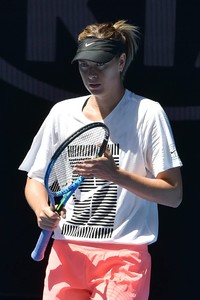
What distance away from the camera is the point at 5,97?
13.9 feet

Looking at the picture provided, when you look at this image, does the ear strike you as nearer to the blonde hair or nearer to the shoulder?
the blonde hair

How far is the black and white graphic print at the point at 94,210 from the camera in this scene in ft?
11.0

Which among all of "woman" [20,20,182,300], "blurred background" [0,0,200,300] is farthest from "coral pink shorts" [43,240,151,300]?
"blurred background" [0,0,200,300]

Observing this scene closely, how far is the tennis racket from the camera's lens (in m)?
3.16

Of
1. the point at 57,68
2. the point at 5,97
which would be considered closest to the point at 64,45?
the point at 57,68

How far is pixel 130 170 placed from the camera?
11.0ft

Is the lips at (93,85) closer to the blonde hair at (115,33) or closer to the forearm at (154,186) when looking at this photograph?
the blonde hair at (115,33)

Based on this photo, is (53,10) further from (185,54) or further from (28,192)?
(28,192)

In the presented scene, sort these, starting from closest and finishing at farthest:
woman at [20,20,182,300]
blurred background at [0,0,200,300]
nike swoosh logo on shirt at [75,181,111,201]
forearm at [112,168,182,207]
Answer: forearm at [112,168,182,207] → woman at [20,20,182,300] → nike swoosh logo on shirt at [75,181,111,201] → blurred background at [0,0,200,300]

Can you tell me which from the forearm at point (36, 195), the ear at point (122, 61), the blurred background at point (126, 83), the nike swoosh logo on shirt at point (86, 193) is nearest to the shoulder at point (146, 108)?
the ear at point (122, 61)

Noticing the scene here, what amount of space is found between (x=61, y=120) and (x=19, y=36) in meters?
0.87

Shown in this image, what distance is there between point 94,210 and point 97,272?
9.9 inches

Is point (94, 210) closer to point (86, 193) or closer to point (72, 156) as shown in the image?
point (86, 193)

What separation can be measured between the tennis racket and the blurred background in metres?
0.83
